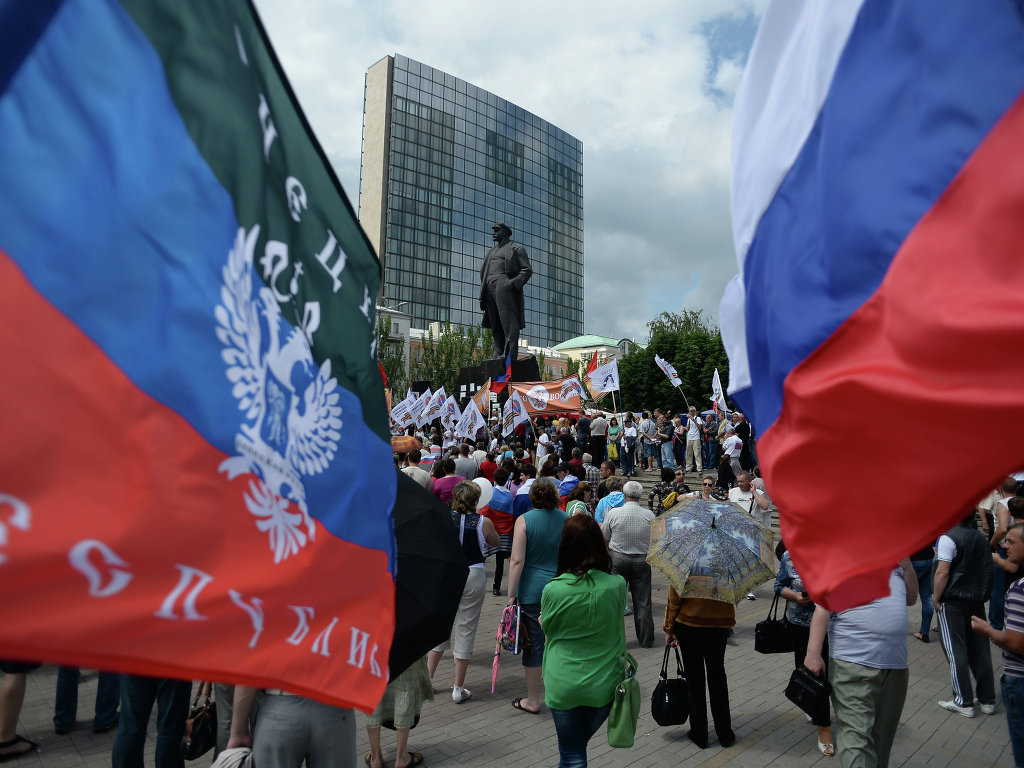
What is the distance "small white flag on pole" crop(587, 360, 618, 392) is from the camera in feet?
55.9

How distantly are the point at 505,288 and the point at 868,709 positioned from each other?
17746mm

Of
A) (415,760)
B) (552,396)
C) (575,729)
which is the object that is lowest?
(415,760)

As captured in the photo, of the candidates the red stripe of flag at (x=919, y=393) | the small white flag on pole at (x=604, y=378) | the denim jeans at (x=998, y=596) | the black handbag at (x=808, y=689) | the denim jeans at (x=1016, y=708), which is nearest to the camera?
the red stripe of flag at (x=919, y=393)

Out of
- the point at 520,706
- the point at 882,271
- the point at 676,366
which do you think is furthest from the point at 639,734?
the point at 676,366

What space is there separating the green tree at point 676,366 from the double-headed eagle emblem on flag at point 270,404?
4475 cm

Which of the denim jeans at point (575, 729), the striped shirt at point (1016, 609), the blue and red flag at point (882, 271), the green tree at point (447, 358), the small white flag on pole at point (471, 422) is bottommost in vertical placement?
the denim jeans at point (575, 729)

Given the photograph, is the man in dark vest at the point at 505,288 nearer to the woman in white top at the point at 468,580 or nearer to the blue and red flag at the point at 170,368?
the woman in white top at the point at 468,580

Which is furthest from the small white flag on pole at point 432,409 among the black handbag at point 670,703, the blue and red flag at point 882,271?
the blue and red flag at point 882,271

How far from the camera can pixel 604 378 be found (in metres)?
17.3

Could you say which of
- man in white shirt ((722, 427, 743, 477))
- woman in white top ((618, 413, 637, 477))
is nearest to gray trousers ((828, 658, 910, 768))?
man in white shirt ((722, 427, 743, 477))

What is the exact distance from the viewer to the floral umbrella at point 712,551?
5234 mm

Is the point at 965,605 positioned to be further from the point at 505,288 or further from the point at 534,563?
the point at 505,288

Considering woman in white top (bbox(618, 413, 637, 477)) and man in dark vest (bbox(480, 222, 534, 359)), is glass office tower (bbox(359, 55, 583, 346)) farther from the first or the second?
woman in white top (bbox(618, 413, 637, 477))

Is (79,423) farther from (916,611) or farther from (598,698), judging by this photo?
(916,611)
